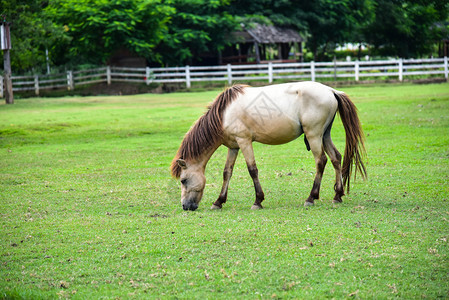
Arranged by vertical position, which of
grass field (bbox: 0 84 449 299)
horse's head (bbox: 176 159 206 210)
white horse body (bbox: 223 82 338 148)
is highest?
white horse body (bbox: 223 82 338 148)

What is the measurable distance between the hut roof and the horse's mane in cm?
2979

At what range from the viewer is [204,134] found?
824 cm

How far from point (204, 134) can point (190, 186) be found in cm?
81

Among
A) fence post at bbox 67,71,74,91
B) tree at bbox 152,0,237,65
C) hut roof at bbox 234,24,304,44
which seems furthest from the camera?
Result: hut roof at bbox 234,24,304,44

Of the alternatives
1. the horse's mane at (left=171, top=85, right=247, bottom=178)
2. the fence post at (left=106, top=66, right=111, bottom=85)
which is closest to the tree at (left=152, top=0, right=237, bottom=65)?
the fence post at (left=106, top=66, right=111, bottom=85)

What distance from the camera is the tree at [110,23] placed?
32938mm

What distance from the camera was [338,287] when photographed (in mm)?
4836

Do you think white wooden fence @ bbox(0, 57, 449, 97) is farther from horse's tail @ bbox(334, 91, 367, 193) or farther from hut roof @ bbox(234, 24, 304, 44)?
horse's tail @ bbox(334, 91, 367, 193)

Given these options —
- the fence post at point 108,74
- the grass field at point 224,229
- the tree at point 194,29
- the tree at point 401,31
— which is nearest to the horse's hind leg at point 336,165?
the grass field at point 224,229

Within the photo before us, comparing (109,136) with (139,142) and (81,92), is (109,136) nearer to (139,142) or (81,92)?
(139,142)

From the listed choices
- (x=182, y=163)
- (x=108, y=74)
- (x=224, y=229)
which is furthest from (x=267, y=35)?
(x=224, y=229)

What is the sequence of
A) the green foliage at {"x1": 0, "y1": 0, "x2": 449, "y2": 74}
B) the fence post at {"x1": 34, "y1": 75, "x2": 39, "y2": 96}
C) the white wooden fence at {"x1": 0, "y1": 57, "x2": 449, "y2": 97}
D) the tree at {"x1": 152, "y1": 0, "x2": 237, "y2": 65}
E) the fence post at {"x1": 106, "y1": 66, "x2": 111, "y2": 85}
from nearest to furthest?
the green foliage at {"x1": 0, "y1": 0, "x2": 449, "y2": 74}
the white wooden fence at {"x1": 0, "y1": 57, "x2": 449, "y2": 97}
the fence post at {"x1": 34, "y1": 75, "x2": 39, "y2": 96}
the fence post at {"x1": 106, "y1": 66, "x2": 111, "y2": 85}
the tree at {"x1": 152, "y1": 0, "x2": 237, "y2": 65}

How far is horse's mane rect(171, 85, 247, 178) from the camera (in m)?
8.20

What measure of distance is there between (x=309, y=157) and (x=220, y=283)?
7877 millimetres
